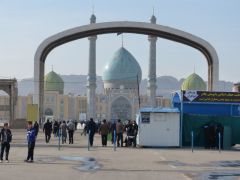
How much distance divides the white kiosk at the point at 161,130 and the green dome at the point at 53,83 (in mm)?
92266

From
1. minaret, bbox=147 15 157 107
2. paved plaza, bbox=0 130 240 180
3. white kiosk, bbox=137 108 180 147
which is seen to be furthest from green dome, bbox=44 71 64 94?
paved plaza, bbox=0 130 240 180

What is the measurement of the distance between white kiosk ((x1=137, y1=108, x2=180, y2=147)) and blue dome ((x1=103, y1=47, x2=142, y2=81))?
3607 inches

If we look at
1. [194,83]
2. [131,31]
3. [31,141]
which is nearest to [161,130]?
[31,141]

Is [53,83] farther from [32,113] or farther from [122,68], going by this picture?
[32,113]

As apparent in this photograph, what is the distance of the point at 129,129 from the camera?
32.1m

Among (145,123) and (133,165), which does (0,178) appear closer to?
(133,165)

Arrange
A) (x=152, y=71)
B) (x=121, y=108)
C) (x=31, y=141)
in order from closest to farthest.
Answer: (x=31, y=141) < (x=152, y=71) < (x=121, y=108)

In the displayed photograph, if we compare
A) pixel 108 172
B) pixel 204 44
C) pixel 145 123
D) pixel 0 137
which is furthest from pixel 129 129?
pixel 204 44

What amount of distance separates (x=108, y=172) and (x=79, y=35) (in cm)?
4166

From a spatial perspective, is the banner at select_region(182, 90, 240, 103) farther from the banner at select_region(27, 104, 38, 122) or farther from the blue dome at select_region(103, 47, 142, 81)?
the blue dome at select_region(103, 47, 142, 81)

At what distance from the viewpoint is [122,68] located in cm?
12531

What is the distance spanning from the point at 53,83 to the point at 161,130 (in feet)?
317

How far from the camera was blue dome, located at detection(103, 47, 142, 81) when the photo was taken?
125000mm

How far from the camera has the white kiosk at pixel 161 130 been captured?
3170 centimetres
